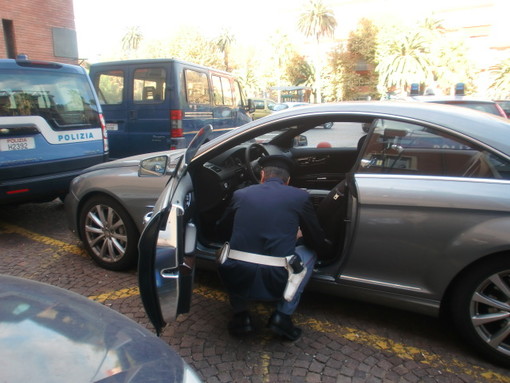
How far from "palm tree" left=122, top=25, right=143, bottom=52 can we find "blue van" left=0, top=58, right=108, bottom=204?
7205 centimetres

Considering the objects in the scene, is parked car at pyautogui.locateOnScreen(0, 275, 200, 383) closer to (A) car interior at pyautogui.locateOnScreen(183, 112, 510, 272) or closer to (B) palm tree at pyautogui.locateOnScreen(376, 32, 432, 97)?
(A) car interior at pyautogui.locateOnScreen(183, 112, 510, 272)

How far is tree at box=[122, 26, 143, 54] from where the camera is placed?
227 ft

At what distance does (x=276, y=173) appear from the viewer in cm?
262

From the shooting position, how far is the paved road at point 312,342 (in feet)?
7.35

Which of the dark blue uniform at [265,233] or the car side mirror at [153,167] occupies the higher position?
the car side mirror at [153,167]

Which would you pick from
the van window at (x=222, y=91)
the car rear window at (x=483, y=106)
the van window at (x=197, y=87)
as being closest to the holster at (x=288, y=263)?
the van window at (x=197, y=87)

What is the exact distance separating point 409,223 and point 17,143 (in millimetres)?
3940

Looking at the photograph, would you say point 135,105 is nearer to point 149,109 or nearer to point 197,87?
point 149,109

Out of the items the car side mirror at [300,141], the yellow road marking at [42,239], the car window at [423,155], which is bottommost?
the yellow road marking at [42,239]

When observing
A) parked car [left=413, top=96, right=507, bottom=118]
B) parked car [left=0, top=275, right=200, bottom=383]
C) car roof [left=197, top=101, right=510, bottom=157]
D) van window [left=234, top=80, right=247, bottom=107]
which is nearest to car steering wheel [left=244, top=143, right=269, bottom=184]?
car roof [left=197, top=101, right=510, bottom=157]

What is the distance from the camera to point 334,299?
10.00 feet

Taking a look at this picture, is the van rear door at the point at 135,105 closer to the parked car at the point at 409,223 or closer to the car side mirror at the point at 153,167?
the car side mirror at the point at 153,167

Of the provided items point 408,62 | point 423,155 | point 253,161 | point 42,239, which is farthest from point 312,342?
point 408,62

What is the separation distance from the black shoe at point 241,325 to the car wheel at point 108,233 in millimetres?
1263
